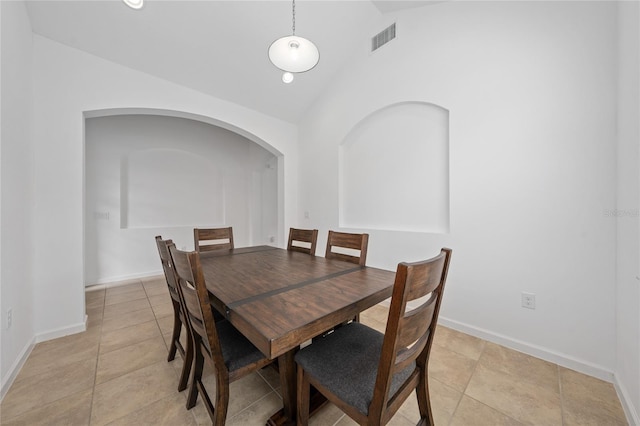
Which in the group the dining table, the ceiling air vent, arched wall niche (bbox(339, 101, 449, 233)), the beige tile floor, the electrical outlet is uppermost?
the ceiling air vent

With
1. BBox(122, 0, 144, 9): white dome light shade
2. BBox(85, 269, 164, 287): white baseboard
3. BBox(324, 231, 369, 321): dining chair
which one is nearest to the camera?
BBox(324, 231, 369, 321): dining chair

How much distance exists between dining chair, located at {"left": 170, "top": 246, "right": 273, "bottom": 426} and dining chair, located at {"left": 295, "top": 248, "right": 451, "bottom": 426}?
29cm

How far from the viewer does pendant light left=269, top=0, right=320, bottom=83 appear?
157 centimetres

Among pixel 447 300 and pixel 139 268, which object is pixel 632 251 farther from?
pixel 139 268

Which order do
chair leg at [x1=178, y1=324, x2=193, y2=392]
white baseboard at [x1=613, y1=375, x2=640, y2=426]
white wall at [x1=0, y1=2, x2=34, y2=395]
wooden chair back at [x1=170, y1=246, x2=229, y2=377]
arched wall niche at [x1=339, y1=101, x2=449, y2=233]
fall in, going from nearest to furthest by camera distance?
wooden chair back at [x1=170, y1=246, x2=229, y2=377], white baseboard at [x1=613, y1=375, x2=640, y2=426], chair leg at [x1=178, y1=324, x2=193, y2=392], white wall at [x1=0, y1=2, x2=34, y2=395], arched wall niche at [x1=339, y1=101, x2=449, y2=233]

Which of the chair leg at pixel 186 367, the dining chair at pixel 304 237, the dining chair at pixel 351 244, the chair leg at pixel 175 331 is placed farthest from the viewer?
the dining chair at pixel 304 237

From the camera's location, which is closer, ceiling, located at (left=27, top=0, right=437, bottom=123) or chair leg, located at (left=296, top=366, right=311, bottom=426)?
chair leg, located at (left=296, top=366, right=311, bottom=426)

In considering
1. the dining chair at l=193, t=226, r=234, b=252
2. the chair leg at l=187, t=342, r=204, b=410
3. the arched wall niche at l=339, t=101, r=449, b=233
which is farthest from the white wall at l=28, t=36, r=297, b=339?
the arched wall niche at l=339, t=101, r=449, b=233

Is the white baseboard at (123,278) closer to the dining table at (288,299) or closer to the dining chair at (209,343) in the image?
the dining table at (288,299)

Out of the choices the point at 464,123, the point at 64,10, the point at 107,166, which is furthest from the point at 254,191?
the point at 464,123

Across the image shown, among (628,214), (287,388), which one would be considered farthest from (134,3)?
(628,214)

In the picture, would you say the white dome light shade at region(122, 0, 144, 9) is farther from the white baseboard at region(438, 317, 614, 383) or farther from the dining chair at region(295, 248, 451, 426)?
the white baseboard at region(438, 317, 614, 383)

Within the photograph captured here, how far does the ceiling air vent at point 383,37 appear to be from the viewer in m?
2.74

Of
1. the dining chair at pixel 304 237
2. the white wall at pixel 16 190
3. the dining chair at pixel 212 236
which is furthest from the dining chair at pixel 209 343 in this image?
the white wall at pixel 16 190
